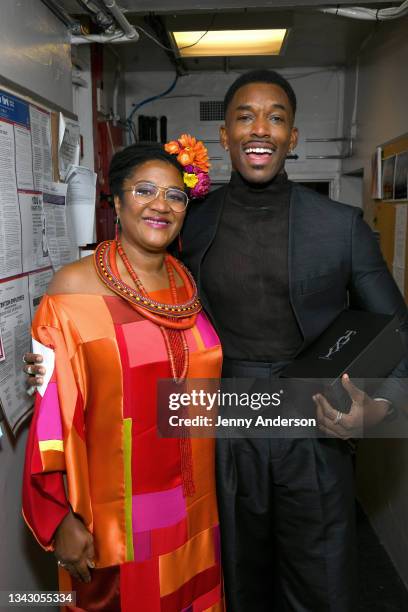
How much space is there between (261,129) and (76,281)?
0.62 metres

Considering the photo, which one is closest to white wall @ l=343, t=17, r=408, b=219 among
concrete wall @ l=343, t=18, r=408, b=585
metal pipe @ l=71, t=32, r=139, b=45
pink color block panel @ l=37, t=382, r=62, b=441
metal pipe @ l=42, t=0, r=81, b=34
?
concrete wall @ l=343, t=18, r=408, b=585

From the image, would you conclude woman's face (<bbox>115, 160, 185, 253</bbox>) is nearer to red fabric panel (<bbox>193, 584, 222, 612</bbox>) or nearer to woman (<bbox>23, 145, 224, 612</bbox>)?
woman (<bbox>23, 145, 224, 612</bbox>)

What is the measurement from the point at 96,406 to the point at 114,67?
265 cm

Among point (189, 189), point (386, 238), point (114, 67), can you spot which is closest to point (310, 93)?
point (114, 67)

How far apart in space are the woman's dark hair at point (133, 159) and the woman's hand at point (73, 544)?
0.80 meters

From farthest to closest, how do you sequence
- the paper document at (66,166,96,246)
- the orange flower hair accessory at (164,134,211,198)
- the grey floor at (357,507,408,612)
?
the grey floor at (357,507,408,612)
the paper document at (66,166,96,246)
the orange flower hair accessory at (164,134,211,198)

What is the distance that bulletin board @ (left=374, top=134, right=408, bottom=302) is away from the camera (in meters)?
2.23

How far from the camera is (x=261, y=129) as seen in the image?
55.5 inches

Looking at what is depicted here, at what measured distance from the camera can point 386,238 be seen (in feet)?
8.19

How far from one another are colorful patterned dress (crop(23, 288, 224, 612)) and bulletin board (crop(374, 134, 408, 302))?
3.96 ft

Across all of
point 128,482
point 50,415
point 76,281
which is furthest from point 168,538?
point 76,281

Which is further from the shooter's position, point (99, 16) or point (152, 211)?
point (99, 16)

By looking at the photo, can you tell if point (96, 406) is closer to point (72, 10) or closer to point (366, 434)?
point (366, 434)

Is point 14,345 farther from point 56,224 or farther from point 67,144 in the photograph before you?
point 67,144
